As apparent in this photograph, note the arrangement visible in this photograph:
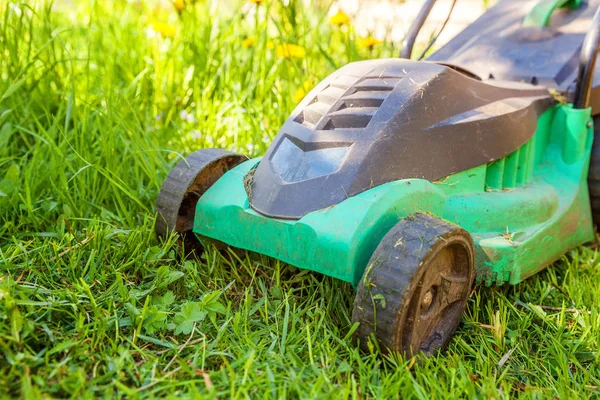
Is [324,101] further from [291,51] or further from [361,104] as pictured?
[291,51]

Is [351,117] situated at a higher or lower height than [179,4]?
lower

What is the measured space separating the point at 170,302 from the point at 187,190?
0.31m

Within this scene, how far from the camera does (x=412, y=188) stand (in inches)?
55.8

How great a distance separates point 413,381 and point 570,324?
0.58 metres

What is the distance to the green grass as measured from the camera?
1.22m

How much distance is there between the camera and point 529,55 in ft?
6.57

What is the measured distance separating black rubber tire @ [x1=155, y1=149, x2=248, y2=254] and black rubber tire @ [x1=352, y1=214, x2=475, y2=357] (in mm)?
553

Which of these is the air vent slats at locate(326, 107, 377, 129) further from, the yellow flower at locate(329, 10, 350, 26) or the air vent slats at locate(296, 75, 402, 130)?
the yellow flower at locate(329, 10, 350, 26)

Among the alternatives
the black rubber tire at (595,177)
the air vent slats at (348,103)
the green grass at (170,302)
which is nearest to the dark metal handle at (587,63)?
the black rubber tire at (595,177)

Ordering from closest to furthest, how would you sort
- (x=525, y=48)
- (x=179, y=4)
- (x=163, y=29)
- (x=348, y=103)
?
(x=348, y=103) < (x=525, y=48) < (x=163, y=29) < (x=179, y=4)

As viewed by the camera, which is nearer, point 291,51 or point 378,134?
point 378,134

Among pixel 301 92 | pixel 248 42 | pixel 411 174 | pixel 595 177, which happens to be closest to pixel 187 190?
pixel 411 174

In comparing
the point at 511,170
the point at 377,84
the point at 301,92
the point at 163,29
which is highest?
the point at 163,29

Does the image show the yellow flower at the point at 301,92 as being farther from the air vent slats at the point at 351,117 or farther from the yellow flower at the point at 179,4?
the air vent slats at the point at 351,117
